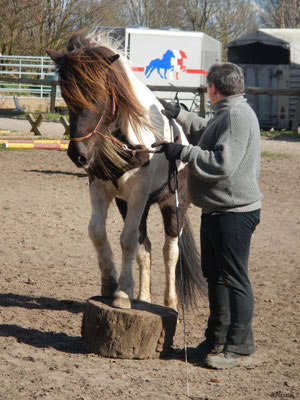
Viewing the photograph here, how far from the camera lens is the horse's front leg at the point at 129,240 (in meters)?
4.00

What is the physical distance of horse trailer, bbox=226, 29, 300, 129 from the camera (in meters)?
20.0

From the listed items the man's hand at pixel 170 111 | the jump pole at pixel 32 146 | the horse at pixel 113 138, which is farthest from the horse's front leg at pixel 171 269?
the jump pole at pixel 32 146

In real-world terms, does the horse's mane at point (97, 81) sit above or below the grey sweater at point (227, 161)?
above

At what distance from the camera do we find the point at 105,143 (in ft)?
12.5

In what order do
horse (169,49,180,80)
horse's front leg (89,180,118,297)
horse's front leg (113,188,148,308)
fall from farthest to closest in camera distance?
horse (169,49,180,80), horse's front leg (89,180,118,297), horse's front leg (113,188,148,308)

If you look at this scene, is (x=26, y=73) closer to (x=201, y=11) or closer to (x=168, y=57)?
(x=168, y=57)

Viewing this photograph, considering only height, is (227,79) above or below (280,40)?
below

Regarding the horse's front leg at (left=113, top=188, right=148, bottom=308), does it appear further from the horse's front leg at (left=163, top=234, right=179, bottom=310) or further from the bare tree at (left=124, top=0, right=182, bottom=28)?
the bare tree at (left=124, top=0, right=182, bottom=28)

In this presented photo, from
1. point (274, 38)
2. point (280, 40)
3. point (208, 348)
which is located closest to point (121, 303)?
point (208, 348)

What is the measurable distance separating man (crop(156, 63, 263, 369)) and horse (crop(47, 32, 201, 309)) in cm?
35

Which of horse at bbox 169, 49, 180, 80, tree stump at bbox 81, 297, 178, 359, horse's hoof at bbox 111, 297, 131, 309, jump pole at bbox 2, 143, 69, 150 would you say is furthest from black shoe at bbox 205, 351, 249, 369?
horse at bbox 169, 49, 180, 80

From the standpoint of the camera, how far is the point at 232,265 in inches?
144

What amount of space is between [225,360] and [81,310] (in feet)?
4.95

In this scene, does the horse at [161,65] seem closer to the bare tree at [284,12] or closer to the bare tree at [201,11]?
the bare tree at [284,12]
